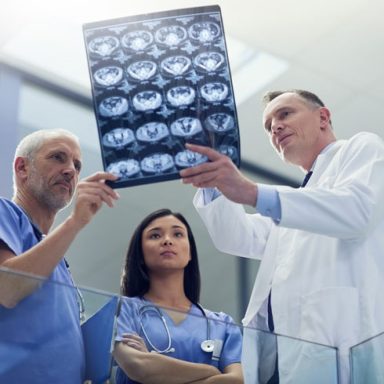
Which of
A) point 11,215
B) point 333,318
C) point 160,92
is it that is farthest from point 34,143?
point 333,318

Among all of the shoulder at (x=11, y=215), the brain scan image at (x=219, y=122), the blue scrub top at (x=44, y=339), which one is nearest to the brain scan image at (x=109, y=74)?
the brain scan image at (x=219, y=122)

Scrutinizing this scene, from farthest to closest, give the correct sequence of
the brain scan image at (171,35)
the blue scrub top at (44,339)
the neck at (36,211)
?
the neck at (36,211)
the brain scan image at (171,35)
the blue scrub top at (44,339)

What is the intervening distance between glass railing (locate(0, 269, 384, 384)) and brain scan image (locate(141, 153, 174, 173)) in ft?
0.98

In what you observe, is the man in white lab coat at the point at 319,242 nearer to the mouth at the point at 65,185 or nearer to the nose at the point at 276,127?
the nose at the point at 276,127

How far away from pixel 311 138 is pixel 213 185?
53 centimetres

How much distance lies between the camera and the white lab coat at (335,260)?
2.19 meters

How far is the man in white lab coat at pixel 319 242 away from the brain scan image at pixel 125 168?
109mm

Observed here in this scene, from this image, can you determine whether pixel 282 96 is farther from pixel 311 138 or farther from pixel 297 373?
pixel 297 373

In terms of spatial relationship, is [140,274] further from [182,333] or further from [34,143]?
[182,333]

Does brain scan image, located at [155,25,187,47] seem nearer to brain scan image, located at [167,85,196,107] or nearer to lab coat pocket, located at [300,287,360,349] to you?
brain scan image, located at [167,85,196,107]

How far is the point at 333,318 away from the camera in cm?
220

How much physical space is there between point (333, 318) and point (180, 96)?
621 mm

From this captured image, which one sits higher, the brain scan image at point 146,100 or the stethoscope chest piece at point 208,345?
the brain scan image at point 146,100

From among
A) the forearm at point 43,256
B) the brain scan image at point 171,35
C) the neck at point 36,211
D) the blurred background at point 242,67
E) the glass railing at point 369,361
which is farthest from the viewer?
the blurred background at point 242,67
